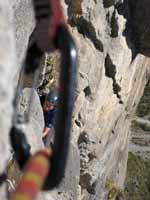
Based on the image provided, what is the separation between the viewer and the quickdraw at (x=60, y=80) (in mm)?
1838

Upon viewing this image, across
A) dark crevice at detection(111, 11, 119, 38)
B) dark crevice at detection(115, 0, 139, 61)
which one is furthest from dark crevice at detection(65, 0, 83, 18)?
dark crevice at detection(115, 0, 139, 61)

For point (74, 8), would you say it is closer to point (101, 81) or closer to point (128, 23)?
point (101, 81)

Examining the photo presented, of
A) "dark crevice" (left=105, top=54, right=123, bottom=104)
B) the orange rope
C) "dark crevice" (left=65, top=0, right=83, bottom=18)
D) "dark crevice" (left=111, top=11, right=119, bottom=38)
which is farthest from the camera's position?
"dark crevice" (left=105, top=54, right=123, bottom=104)

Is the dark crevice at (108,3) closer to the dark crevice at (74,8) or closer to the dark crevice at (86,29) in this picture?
the dark crevice at (86,29)

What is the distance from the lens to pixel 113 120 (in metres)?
12.6

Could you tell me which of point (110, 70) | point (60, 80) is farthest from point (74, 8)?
point (60, 80)

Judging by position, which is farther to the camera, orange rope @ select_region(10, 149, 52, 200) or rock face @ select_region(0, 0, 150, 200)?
rock face @ select_region(0, 0, 150, 200)

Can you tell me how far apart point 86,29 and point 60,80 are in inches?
325

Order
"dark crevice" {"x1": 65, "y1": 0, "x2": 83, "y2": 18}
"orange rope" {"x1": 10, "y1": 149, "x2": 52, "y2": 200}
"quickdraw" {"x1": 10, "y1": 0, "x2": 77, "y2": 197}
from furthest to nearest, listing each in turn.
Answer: "dark crevice" {"x1": 65, "y1": 0, "x2": 83, "y2": 18}
"quickdraw" {"x1": 10, "y1": 0, "x2": 77, "y2": 197}
"orange rope" {"x1": 10, "y1": 149, "x2": 52, "y2": 200}

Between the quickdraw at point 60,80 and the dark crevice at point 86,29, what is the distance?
24.3 feet

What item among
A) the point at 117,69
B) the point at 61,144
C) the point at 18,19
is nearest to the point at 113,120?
the point at 117,69

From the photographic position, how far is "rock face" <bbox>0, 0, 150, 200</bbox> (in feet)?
31.7

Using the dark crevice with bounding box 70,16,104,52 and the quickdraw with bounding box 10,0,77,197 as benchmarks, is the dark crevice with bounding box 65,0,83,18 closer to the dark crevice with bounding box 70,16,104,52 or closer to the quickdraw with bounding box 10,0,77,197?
the dark crevice with bounding box 70,16,104,52

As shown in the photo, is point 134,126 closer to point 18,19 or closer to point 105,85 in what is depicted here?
point 105,85
